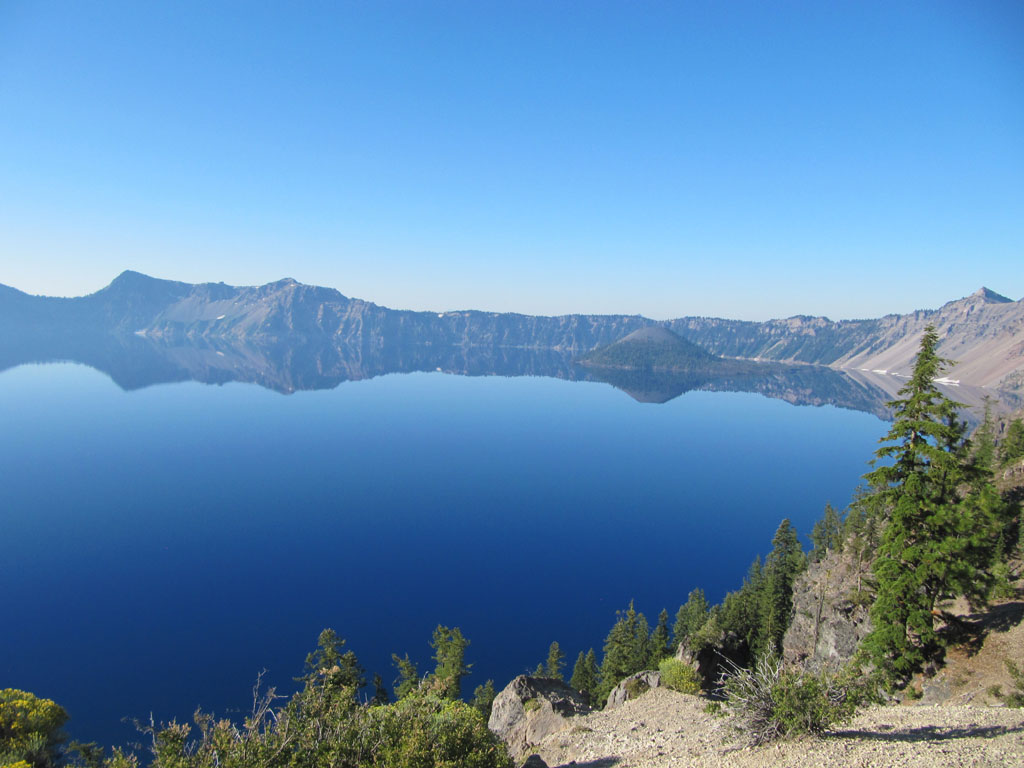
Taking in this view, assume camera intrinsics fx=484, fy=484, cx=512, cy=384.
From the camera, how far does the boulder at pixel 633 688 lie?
1423 inches

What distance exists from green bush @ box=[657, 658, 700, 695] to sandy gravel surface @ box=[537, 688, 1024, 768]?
16.4 feet

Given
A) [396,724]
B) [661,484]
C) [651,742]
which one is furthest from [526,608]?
[661,484]

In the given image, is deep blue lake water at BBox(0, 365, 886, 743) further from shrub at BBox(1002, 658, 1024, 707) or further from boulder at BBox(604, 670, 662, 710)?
shrub at BBox(1002, 658, 1024, 707)

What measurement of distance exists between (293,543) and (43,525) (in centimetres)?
5487

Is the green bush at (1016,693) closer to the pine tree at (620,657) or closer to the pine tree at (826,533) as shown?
the pine tree at (620,657)

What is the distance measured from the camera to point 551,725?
31.1 meters

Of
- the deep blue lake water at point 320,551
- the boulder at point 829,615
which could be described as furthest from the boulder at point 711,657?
the deep blue lake water at point 320,551

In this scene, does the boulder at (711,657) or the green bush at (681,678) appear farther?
the boulder at (711,657)

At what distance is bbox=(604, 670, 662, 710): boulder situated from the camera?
3616 centimetres

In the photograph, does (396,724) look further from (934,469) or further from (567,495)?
(567,495)

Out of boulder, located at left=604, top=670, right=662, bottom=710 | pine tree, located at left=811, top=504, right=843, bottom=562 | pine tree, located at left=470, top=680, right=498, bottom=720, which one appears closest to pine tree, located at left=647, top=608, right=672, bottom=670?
pine tree, located at left=470, top=680, right=498, bottom=720

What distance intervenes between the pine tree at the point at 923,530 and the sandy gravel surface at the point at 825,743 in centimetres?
538

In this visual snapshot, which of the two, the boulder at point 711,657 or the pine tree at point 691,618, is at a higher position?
the boulder at point 711,657

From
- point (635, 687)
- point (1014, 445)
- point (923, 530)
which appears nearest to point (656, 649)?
point (635, 687)
